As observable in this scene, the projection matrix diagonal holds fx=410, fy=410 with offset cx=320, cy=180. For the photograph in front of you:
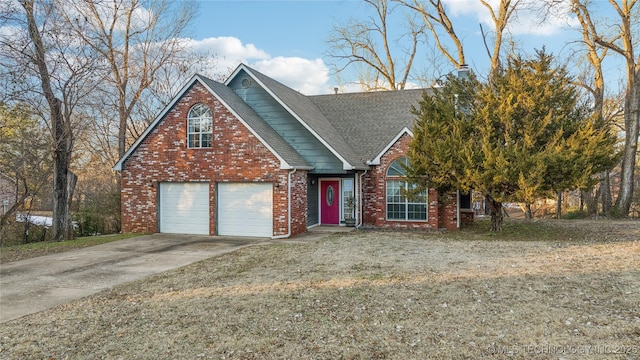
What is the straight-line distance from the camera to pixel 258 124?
49.3 ft

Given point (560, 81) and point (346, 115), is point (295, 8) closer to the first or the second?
point (346, 115)

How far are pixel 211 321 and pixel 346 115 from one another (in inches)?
589

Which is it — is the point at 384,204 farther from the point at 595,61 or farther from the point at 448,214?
the point at 595,61

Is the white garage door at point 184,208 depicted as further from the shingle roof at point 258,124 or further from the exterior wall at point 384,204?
the exterior wall at point 384,204

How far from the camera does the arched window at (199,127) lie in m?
14.5

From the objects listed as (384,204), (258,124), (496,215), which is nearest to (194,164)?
(258,124)

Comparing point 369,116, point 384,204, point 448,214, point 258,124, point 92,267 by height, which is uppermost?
point 369,116

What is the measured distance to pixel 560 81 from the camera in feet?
A: 41.2

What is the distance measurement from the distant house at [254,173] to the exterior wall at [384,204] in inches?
1.5

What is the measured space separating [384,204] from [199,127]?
7.36 meters

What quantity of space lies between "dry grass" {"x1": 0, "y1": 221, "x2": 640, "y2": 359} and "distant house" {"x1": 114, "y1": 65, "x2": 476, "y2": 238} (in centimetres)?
467

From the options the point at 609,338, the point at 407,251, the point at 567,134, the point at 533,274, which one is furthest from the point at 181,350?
the point at 567,134

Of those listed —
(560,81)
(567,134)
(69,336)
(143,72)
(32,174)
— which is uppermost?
(143,72)

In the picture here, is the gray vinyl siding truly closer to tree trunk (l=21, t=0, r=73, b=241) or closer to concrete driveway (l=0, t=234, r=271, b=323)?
concrete driveway (l=0, t=234, r=271, b=323)
